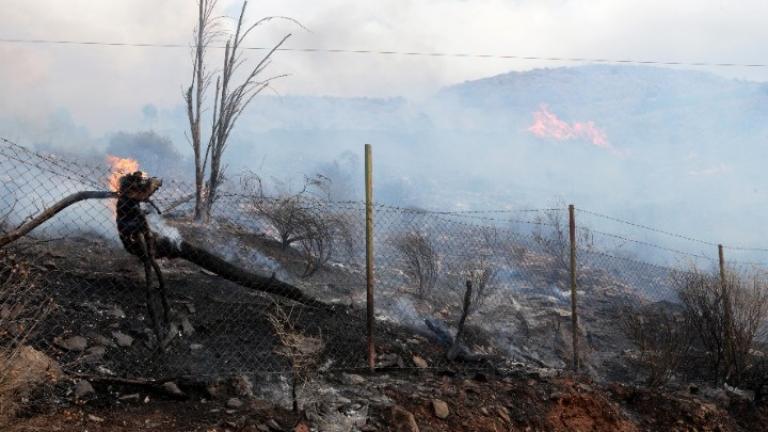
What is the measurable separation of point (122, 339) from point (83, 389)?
0.77 meters

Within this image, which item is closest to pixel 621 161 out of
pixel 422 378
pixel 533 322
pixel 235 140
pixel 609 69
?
pixel 609 69

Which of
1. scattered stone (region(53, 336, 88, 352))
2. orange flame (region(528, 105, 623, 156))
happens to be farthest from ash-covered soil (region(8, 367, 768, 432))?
orange flame (region(528, 105, 623, 156))

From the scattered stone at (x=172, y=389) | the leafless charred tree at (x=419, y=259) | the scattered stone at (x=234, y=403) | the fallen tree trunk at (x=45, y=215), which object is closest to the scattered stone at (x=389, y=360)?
the scattered stone at (x=234, y=403)

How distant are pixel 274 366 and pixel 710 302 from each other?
18.0 feet

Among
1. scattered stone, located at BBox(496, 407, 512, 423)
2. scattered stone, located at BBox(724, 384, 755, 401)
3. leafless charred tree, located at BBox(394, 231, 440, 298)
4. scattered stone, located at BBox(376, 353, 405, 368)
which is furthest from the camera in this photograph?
leafless charred tree, located at BBox(394, 231, 440, 298)

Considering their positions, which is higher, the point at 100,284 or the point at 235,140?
the point at 235,140

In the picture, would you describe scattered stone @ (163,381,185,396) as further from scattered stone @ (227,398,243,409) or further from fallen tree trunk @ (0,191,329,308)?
fallen tree trunk @ (0,191,329,308)

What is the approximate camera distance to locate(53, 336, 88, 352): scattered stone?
4121 millimetres

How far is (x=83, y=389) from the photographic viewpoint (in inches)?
143

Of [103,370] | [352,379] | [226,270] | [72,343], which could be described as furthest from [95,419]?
[226,270]

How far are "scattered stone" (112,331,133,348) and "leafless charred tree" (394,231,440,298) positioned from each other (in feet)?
20.3

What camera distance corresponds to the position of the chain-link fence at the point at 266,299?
4355 mm

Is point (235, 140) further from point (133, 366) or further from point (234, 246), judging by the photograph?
point (133, 366)

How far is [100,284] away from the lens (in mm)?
5051
